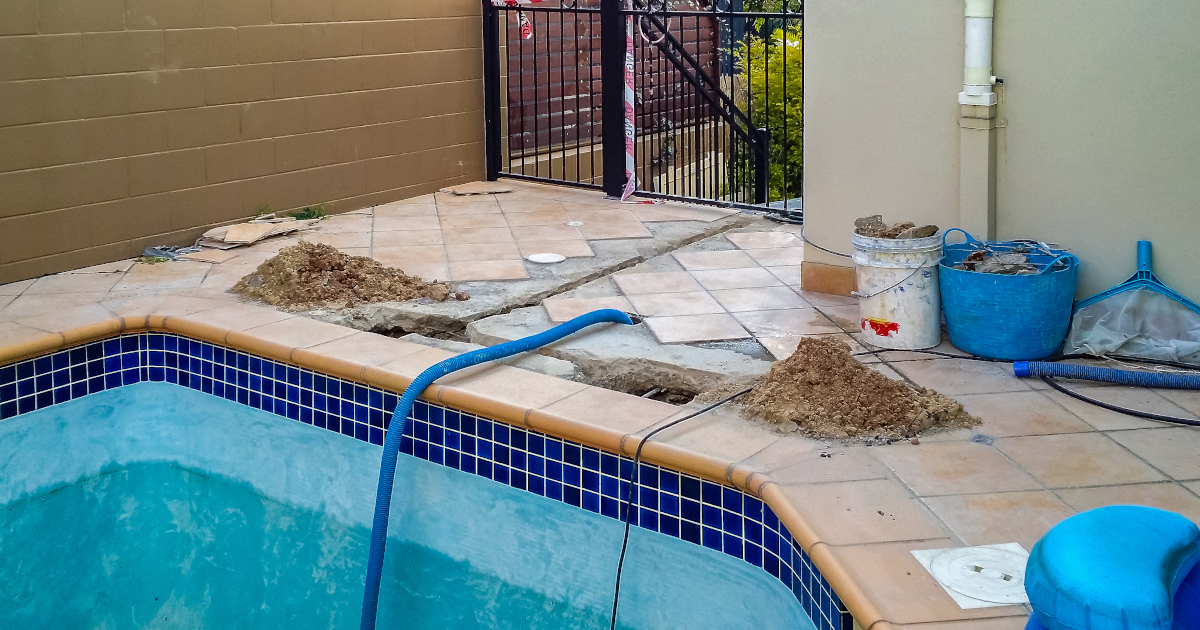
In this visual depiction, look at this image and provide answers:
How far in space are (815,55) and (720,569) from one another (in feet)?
6.88

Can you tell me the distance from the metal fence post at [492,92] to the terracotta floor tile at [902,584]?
4.90 m

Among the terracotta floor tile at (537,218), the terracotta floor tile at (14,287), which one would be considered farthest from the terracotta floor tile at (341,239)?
the terracotta floor tile at (14,287)

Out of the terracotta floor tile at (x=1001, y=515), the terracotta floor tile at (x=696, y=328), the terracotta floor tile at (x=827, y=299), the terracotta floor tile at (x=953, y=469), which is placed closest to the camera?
the terracotta floor tile at (x=1001, y=515)

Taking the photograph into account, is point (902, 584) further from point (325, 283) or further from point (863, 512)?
point (325, 283)

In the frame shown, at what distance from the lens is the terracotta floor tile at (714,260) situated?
4.31m

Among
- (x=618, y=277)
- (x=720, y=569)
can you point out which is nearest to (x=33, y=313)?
(x=618, y=277)

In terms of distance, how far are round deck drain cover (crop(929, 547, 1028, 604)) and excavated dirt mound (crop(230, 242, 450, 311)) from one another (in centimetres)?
235

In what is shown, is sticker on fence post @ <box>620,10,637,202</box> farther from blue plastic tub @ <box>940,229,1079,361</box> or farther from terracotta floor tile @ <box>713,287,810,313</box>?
blue plastic tub @ <box>940,229,1079,361</box>

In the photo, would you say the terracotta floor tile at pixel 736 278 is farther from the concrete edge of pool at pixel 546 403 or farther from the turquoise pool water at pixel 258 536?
the turquoise pool water at pixel 258 536

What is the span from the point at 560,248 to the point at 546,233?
13.5 inches

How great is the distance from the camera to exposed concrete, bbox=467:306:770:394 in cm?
303

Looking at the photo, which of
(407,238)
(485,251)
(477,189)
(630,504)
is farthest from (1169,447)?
(477,189)

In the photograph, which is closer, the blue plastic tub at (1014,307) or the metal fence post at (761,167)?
the blue plastic tub at (1014,307)

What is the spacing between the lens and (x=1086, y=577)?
3.22 feet
